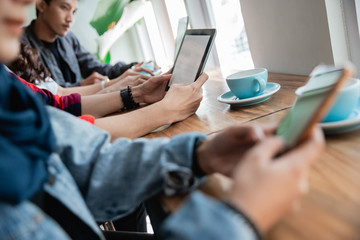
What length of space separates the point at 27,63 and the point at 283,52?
4.34 feet

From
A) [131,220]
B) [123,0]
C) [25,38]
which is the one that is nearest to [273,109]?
[131,220]

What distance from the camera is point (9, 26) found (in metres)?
0.45

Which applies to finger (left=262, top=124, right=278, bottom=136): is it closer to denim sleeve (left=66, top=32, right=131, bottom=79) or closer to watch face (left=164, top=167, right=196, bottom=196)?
watch face (left=164, top=167, right=196, bottom=196)

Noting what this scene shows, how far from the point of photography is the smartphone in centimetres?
36

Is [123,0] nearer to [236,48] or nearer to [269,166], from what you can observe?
[236,48]

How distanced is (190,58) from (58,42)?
1527 millimetres

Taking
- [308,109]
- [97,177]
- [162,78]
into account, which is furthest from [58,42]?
[308,109]

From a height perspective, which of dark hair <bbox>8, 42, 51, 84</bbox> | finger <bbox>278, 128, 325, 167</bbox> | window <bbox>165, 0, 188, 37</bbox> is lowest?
finger <bbox>278, 128, 325, 167</bbox>

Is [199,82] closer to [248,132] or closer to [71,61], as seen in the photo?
[248,132]

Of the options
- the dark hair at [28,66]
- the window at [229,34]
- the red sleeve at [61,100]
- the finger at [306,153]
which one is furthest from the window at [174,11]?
the finger at [306,153]

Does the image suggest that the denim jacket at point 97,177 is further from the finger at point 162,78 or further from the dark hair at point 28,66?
the dark hair at point 28,66

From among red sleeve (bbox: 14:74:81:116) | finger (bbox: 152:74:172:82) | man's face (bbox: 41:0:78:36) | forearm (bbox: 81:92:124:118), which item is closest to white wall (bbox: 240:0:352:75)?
finger (bbox: 152:74:172:82)

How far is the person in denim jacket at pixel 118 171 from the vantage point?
0.36m

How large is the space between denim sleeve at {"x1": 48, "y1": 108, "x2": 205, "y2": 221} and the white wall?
66 cm
